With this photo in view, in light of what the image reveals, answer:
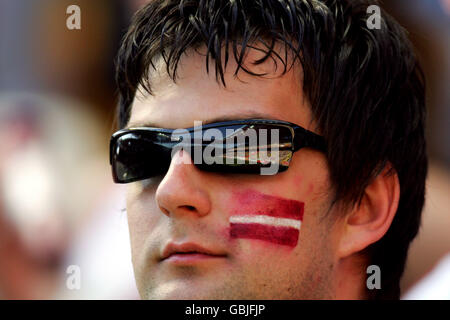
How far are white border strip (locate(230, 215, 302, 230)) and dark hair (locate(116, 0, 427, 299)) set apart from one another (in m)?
0.33

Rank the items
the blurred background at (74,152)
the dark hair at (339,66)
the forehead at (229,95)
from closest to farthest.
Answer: the forehead at (229,95), the dark hair at (339,66), the blurred background at (74,152)

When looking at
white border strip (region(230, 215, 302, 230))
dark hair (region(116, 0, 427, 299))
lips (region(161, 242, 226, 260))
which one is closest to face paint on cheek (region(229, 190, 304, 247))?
white border strip (region(230, 215, 302, 230))

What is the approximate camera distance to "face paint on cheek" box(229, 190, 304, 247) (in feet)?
8.33

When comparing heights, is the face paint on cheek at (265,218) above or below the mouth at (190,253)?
above

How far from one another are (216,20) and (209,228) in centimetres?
97

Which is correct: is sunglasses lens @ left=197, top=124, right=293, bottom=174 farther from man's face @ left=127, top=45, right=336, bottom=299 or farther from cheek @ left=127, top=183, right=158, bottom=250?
cheek @ left=127, top=183, right=158, bottom=250

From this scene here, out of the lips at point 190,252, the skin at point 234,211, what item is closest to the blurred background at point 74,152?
the skin at point 234,211

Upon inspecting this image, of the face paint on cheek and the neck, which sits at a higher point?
the face paint on cheek

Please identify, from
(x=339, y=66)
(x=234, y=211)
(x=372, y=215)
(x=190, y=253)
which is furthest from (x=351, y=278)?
(x=339, y=66)

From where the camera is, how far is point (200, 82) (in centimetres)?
269

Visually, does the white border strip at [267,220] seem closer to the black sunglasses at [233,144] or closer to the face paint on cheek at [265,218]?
the face paint on cheek at [265,218]

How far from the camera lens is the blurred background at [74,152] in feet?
15.1

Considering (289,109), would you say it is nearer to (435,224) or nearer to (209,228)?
(209,228)

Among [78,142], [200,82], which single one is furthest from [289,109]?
[78,142]
